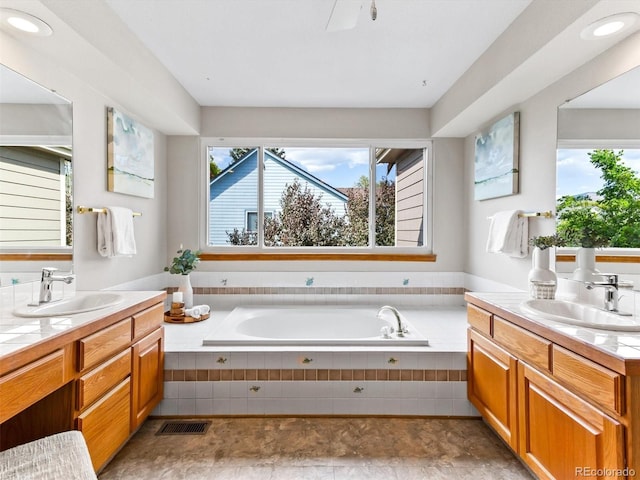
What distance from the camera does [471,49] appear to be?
2238 millimetres

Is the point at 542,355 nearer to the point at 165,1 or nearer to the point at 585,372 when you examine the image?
the point at 585,372

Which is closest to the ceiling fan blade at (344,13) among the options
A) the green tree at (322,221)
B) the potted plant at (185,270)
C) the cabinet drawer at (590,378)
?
the cabinet drawer at (590,378)

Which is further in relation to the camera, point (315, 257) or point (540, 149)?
point (315, 257)

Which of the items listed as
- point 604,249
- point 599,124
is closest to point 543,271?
point 604,249

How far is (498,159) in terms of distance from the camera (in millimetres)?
2719

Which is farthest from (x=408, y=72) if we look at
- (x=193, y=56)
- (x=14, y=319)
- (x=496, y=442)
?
(x=14, y=319)

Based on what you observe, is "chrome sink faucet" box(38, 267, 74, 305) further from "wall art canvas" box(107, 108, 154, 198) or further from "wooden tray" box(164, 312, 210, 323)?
"wooden tray" box(164, 312, 210, 323)

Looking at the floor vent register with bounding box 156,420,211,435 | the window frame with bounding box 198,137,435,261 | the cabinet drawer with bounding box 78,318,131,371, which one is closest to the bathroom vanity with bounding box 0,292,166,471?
the cabinet drawer with bounding box 78,318,131,371

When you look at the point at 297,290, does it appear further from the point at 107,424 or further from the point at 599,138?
the point at 599,138

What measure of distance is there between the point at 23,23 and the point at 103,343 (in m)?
1.46

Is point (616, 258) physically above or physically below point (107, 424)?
above

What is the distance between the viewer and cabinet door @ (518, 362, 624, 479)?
1.15 meters

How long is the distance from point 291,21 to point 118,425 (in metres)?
2.36

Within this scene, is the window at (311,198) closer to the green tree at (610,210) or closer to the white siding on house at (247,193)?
the white siding on house at (247,193)
